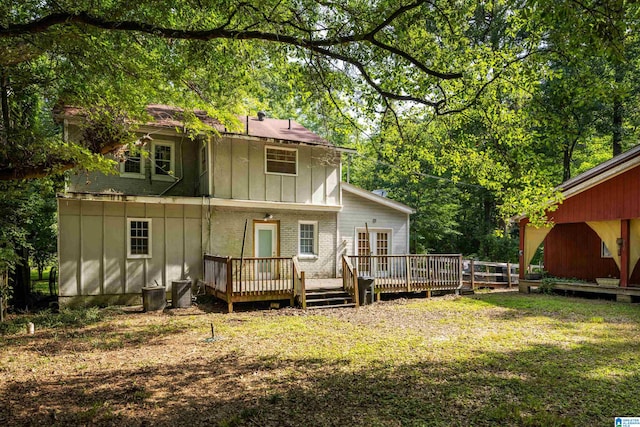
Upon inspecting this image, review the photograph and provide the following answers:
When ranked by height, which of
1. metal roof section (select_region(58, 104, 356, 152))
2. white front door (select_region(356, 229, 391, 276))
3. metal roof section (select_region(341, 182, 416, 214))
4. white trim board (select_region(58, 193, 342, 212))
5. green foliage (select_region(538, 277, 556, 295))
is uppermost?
metal roof section (select_region(58, 104, 356, 152))

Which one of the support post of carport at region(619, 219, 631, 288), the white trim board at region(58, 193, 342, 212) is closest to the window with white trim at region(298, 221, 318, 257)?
the white trim board at region(58, 193, 342, 212)

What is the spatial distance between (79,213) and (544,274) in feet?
58.1

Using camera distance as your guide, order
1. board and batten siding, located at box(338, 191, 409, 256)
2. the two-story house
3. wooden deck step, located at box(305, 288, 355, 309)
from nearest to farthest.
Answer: the two-story house → wooden deck step, located at box(305, 288, 355, 309) → board and batten siding, located at box(338, 191, 409, 256)

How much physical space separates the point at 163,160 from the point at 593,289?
16015mm

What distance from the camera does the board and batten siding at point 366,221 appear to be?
15777mm

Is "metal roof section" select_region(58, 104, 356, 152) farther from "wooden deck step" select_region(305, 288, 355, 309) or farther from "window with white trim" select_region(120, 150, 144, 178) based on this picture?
"wooden deck step" select_region(305, 288, 355, 309)

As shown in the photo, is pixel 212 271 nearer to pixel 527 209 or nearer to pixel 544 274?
pixel 527 209

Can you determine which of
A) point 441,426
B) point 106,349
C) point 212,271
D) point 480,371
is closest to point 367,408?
point 441,426

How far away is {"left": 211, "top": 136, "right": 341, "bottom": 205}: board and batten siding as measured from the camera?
516 inches

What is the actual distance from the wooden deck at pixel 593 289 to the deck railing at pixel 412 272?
341cm

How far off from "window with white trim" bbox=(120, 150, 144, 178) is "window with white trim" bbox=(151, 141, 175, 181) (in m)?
0.37

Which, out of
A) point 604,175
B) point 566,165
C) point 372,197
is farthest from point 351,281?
point 566,165

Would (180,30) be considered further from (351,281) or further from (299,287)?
(351,281)

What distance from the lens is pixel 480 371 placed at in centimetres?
600
